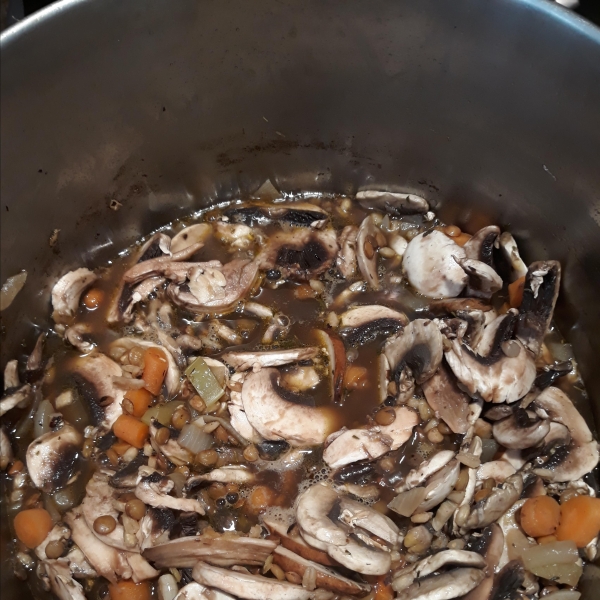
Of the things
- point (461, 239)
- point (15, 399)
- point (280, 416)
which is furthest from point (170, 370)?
point (461, 239)

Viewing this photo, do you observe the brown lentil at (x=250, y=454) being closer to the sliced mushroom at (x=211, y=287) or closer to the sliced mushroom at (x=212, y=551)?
the sliced mushroom at (x=212, y=551)

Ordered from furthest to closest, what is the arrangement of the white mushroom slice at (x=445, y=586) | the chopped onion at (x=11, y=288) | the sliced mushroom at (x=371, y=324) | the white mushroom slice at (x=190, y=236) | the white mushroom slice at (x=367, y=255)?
the white mushroom slice at (x=190, y=236), the white mushroom slice at (x=367, y=255), the sliced mushroom at (x=371, y=324), the chopped onion at (x=11, y=288), the white mushroom slice at (x=445, y=586)

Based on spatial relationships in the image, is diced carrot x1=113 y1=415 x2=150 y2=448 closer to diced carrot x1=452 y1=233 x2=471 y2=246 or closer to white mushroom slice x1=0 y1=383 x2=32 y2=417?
white mushroom slice x1=0 y1=383 x2=32 y2=417

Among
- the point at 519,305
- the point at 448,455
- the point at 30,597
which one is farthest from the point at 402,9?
the point at 30,597

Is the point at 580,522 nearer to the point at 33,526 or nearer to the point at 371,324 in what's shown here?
the point at 371,324

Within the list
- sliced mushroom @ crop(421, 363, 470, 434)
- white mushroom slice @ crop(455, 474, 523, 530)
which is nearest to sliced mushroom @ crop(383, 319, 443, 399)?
sliced mushroom @ crop(421, 363, 470, 434)

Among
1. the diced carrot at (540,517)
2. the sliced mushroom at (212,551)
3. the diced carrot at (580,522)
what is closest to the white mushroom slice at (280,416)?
the sliced mushroom at (212,551)
